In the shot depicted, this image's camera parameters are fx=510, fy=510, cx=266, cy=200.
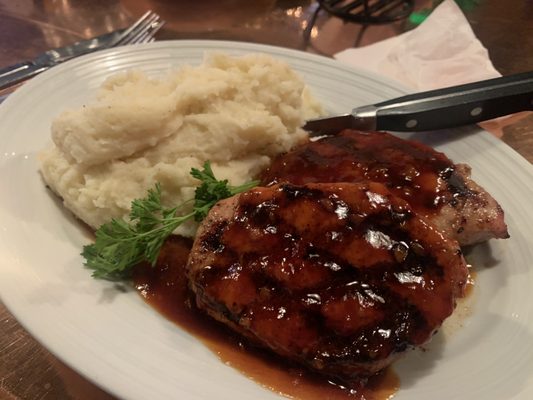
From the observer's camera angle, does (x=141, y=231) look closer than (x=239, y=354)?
No

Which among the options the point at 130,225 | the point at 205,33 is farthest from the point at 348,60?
the point at 130,225

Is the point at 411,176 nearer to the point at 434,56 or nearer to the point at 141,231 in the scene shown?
the point at 141,231

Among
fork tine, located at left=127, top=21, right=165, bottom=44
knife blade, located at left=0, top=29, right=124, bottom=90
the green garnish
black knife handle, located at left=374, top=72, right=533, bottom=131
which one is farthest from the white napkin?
the green garnish

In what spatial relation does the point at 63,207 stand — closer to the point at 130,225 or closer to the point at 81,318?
the point at 130,225

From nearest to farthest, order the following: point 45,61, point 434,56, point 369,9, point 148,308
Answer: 1. point 148,308
2. point 45,61
3. point 434,56
4. point 369,9

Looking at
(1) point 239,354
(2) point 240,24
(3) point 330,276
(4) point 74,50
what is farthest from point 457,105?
(2) point 240,24

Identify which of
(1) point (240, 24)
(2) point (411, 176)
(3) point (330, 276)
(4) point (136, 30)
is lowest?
(1) point (240, 24)

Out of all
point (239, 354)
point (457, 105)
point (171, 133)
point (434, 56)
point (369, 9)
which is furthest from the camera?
point (369, 9)
